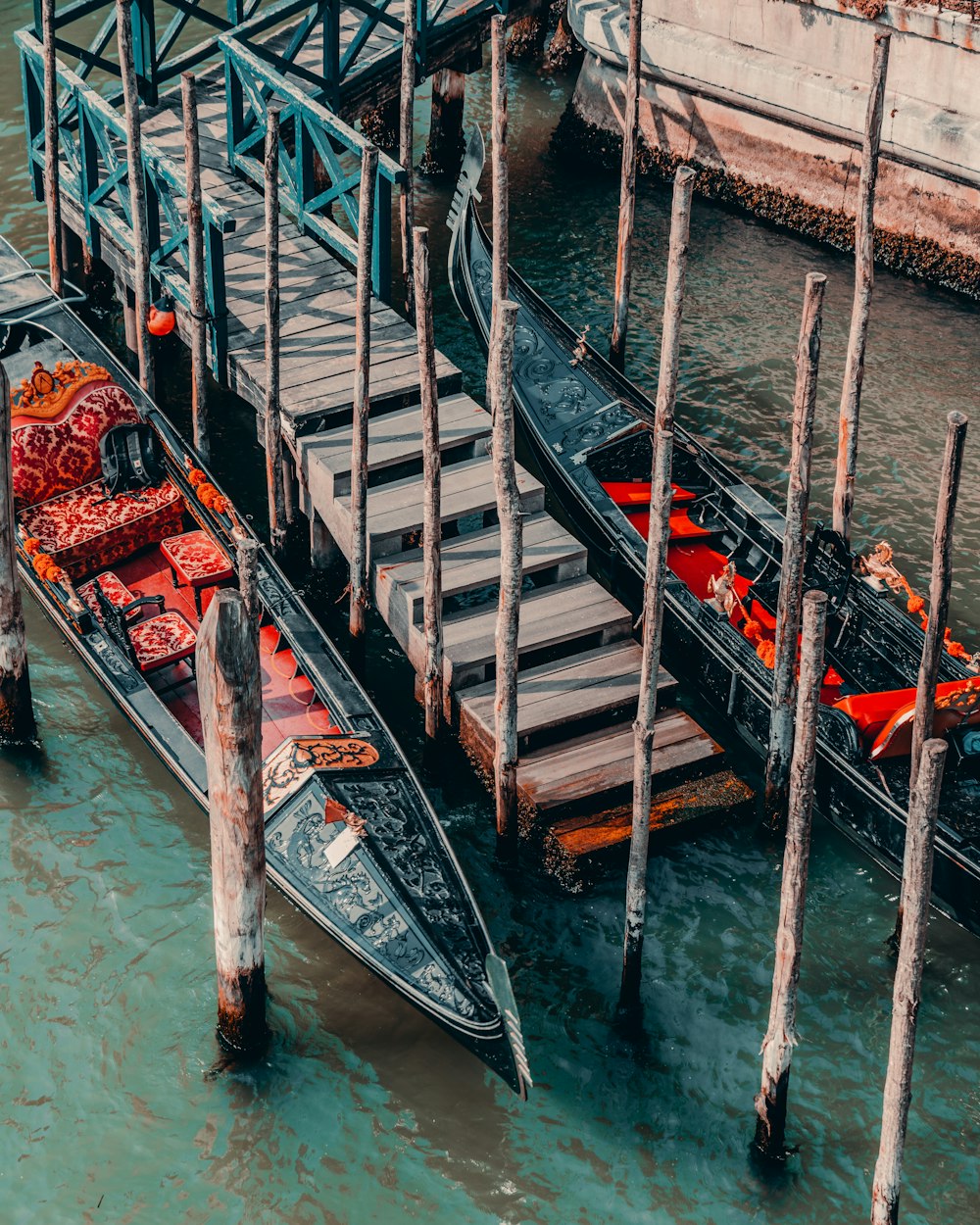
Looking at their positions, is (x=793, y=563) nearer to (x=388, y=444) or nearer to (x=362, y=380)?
(x=362, y=380)

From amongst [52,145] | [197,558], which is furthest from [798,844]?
[52,145]

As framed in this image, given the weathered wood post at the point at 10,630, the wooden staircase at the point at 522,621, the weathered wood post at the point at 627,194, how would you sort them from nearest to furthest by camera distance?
the weathered wood post at the point at 10,630 → the wooden staircase at the point at 522,621 → the weathered wood post at the point at 627,194

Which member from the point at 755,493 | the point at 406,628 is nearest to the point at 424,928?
the point at 406,628

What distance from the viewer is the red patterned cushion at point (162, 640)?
30.4 ft

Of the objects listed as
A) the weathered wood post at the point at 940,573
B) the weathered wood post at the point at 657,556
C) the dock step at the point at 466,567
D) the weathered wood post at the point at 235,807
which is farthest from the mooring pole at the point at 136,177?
the weathered wood post at the point at 940,573

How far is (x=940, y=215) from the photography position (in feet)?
46.5

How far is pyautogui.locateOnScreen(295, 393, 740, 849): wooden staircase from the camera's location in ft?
A: 28.7

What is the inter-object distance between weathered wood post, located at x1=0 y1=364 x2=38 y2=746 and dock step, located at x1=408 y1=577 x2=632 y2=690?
234 centimetres

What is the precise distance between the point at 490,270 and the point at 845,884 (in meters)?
6.37

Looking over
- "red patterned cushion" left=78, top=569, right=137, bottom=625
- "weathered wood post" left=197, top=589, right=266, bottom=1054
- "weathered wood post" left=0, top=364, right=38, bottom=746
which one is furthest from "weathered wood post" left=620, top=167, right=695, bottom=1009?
"red patterned cushion" left=78, top=569, right=137, bottom=625

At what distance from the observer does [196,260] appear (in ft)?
33.4

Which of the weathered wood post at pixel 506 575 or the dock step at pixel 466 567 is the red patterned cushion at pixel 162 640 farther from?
the weathered wood post at pixel 506 575

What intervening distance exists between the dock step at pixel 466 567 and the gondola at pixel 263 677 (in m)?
0.52

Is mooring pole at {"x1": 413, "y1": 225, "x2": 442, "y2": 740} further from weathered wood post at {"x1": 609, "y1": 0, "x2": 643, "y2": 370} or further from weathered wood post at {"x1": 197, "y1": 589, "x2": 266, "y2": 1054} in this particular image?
weathered wood post at {"x1": 609, "y1": 0, "x2": 643, "y2": 370}
